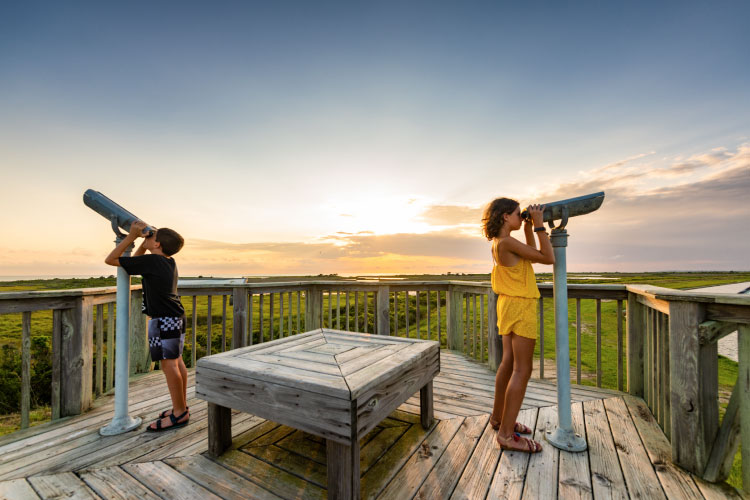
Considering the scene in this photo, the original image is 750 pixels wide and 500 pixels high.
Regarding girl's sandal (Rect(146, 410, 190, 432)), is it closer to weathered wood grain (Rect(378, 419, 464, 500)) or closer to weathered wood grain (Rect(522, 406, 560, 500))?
weathered wood grain (Rect(378, 419, 464, 500))

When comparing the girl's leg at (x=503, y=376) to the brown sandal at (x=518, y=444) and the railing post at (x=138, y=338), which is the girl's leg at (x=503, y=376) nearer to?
the brown sandal at (x=518, y=444)

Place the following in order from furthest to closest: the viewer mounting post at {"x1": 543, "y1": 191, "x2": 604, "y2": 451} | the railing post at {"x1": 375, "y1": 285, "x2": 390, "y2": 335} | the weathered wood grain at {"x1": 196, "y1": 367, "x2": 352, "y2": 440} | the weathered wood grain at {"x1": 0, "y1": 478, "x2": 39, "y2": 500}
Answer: the railing post at {"x1": 375, "y1": 285, "x2": 390, "y2": 335} < the viewer mounting post at {"x1": 543, "y1": 191, "x2": 604, "y2": 451} < the weathered wood grain at {"x1": 0, "y1": 478, "x2": 39, "y2": 500} < the weathered wood grain at {"x1": 196, "y1": 367, "x2": 352, "y2": 440}

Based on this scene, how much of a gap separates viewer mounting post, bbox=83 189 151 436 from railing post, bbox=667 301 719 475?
145 inches

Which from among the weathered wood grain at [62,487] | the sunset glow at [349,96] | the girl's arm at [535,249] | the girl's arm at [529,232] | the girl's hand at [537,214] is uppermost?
the sunset glow at [349,96]

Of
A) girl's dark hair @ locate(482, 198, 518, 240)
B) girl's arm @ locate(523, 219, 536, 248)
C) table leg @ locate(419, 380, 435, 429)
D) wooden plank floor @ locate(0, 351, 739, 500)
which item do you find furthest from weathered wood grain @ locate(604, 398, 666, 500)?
girl's dark hair @ locate(482, 198, 518, 240)

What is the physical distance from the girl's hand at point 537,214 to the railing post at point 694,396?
0.95 meters

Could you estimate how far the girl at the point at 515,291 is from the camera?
→ 169 cm

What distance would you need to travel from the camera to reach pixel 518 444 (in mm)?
1772

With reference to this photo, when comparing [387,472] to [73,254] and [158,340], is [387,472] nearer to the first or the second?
[158,340]

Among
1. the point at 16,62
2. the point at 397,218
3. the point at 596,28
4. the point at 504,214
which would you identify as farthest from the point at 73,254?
the point at 596,28

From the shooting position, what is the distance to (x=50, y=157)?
472cm

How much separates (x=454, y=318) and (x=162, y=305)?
365cm

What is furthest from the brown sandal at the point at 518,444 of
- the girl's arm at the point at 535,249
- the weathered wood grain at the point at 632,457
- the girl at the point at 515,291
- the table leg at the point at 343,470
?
the girl's arm at the point at 535,249

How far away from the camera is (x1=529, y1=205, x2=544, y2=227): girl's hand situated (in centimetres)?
174
